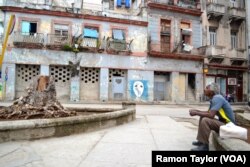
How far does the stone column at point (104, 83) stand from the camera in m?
24.2

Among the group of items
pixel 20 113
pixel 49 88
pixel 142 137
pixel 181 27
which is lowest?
pixel 142 137

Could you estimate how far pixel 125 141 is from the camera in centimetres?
627

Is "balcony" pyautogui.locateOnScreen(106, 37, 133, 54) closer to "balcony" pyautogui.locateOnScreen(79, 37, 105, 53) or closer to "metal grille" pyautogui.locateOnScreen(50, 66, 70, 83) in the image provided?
"balcony" pyautogui.locateOnScreen(79, 37, 105, 53)

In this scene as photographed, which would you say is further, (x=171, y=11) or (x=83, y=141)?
(x=171, y=11)

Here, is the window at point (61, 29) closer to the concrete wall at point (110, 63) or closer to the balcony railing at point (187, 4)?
the concrete wall at point (110, 63)

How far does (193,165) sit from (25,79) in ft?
70.2

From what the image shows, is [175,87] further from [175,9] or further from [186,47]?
[175,9]

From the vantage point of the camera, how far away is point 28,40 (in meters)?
22.3

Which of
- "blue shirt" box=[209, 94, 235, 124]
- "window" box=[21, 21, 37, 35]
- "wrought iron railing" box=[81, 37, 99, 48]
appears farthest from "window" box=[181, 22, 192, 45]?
"blue shirt" box=[209, 94, 235, 124]

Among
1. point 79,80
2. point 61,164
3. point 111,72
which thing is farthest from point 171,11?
point 61,164

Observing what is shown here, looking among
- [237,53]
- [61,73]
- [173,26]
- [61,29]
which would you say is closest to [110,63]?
[61,73]

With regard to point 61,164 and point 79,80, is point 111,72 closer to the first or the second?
point 79,80

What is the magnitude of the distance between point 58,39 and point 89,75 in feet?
13.4

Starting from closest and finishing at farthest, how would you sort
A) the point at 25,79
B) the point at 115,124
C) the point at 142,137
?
the point at 142,137, the point at 115,124, the point at 25,79
